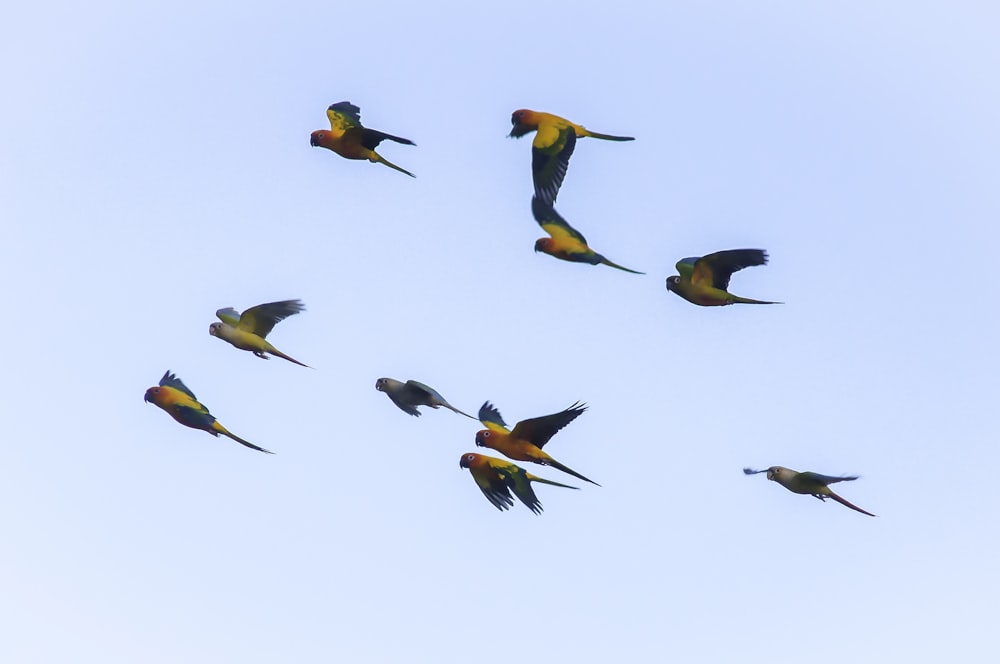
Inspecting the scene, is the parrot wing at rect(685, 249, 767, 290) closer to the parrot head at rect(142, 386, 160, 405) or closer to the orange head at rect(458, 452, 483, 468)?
the orange head at rect(458, 452, 483, 468)

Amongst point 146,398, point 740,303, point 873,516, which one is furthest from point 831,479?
point 146,398

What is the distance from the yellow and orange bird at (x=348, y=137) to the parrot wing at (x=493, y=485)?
6.18 meters

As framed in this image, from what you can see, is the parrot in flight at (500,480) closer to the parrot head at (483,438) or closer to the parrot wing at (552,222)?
the parrot head at (483,438)

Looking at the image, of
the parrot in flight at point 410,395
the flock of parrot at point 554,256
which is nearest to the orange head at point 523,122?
the flock of parrot at point 554,256

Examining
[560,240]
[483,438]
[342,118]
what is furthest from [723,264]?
[342,118]

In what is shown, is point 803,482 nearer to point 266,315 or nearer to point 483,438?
point 483,438

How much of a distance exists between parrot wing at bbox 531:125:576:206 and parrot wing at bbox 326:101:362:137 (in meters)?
3.77

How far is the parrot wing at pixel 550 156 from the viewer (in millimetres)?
27844

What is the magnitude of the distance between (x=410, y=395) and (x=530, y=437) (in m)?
3.52

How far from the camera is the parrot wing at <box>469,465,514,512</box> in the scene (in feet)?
91.7

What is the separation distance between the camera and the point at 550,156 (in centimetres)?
2788

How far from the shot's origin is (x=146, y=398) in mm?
28516

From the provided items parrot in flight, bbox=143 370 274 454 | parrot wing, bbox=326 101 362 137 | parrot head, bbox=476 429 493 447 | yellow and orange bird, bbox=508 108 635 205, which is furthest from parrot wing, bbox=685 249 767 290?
parrot in flight, bbox=143 370 274 454

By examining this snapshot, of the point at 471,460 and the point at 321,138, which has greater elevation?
the point at 321,138
